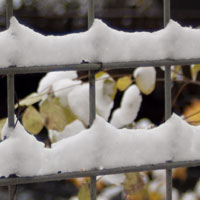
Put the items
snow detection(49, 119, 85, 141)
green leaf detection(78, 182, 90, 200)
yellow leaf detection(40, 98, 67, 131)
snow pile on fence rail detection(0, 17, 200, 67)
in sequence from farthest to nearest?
snow detection(49, 119, 85, 141) → yellow leaf detection(40, 98, 67, 131) → green leaf detection(78, 182, 90, 200) → snow pile on fence rail detection(0, 17, 200, 67)

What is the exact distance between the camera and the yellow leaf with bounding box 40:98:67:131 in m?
1.25

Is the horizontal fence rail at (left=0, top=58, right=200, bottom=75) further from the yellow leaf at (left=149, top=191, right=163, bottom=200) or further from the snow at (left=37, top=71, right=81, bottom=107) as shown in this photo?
the yellow leaf at (left=149, top=191, right=163, bottom=200)

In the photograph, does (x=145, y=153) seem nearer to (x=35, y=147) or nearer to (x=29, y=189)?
(x=35, y=147)

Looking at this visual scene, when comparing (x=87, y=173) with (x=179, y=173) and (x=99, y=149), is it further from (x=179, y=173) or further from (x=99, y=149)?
(x=179, y=173)

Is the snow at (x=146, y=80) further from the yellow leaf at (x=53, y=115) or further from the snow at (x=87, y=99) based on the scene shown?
the yellow leaf at (x=53, y=115)

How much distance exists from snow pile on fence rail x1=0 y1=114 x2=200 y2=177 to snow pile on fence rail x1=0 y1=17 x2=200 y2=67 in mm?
114

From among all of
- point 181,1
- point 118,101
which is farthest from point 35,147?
point 181,1

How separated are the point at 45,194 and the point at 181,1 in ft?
15.4

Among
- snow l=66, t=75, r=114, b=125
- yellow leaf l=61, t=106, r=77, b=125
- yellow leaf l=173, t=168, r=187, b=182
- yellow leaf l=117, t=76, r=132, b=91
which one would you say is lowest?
yellow leaf l=173, t=168, r=187, b=182

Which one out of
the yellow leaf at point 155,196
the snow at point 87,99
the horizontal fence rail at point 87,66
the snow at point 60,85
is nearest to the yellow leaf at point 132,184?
the snow at point 87,99

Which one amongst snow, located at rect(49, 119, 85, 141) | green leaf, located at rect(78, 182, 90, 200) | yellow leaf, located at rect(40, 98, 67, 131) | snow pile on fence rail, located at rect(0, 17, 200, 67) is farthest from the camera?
snow, located at rect(49, 119, 85, 141)

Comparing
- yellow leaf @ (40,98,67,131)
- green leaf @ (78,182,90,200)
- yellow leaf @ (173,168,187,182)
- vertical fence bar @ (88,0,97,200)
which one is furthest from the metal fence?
yellow leaf @ (173,168,187,182)

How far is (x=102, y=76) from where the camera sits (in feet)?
4.90

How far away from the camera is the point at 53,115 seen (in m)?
1.26
